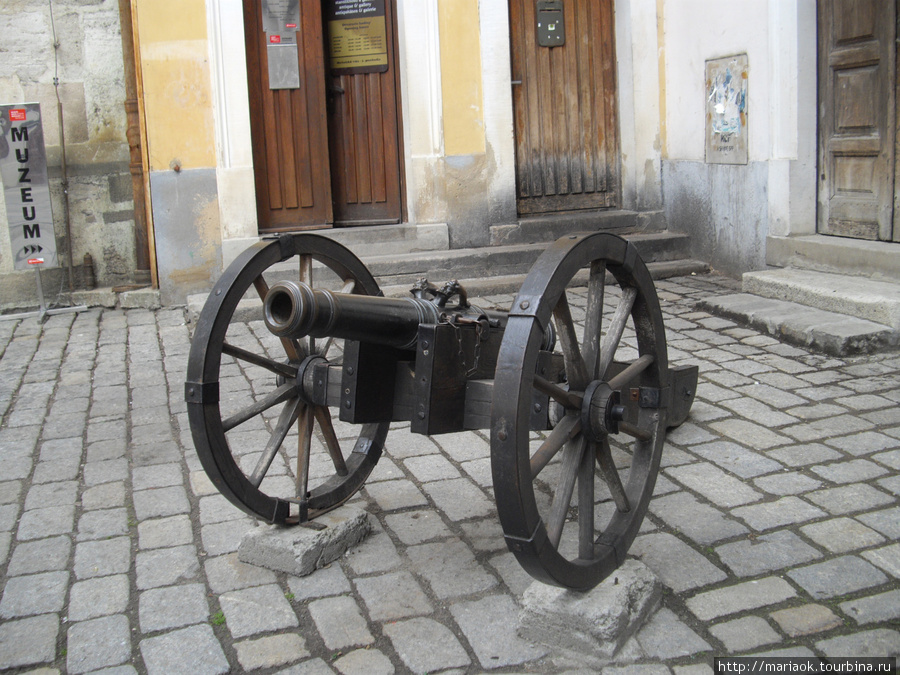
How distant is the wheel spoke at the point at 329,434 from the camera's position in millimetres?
3498

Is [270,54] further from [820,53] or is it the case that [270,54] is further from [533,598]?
[533,598]

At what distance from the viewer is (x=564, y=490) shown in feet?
9.25

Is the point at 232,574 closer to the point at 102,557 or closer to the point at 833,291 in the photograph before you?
the point at 102,557

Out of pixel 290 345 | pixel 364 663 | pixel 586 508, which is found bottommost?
pixel 364 663

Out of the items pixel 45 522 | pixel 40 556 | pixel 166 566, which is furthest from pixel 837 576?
pixel 45 522

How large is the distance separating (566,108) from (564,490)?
21.4 ft

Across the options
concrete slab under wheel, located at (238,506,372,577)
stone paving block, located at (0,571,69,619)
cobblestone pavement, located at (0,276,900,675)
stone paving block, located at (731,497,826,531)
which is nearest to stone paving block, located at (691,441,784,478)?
cobblestone pavement, located at (0,276,900,675)

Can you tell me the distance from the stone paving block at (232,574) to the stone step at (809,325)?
12.5 feet

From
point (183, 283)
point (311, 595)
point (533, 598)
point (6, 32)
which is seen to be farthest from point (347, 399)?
point (6, 32)

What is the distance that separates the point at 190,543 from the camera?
139 inches

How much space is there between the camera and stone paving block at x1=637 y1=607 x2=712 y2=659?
2715 millimetres

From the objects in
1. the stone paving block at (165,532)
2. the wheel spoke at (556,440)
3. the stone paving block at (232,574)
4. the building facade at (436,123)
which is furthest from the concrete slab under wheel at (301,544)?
the building facade at (436,123)

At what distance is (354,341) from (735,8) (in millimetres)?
5791

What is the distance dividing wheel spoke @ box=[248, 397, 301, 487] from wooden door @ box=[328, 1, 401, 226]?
5309 millimetres
